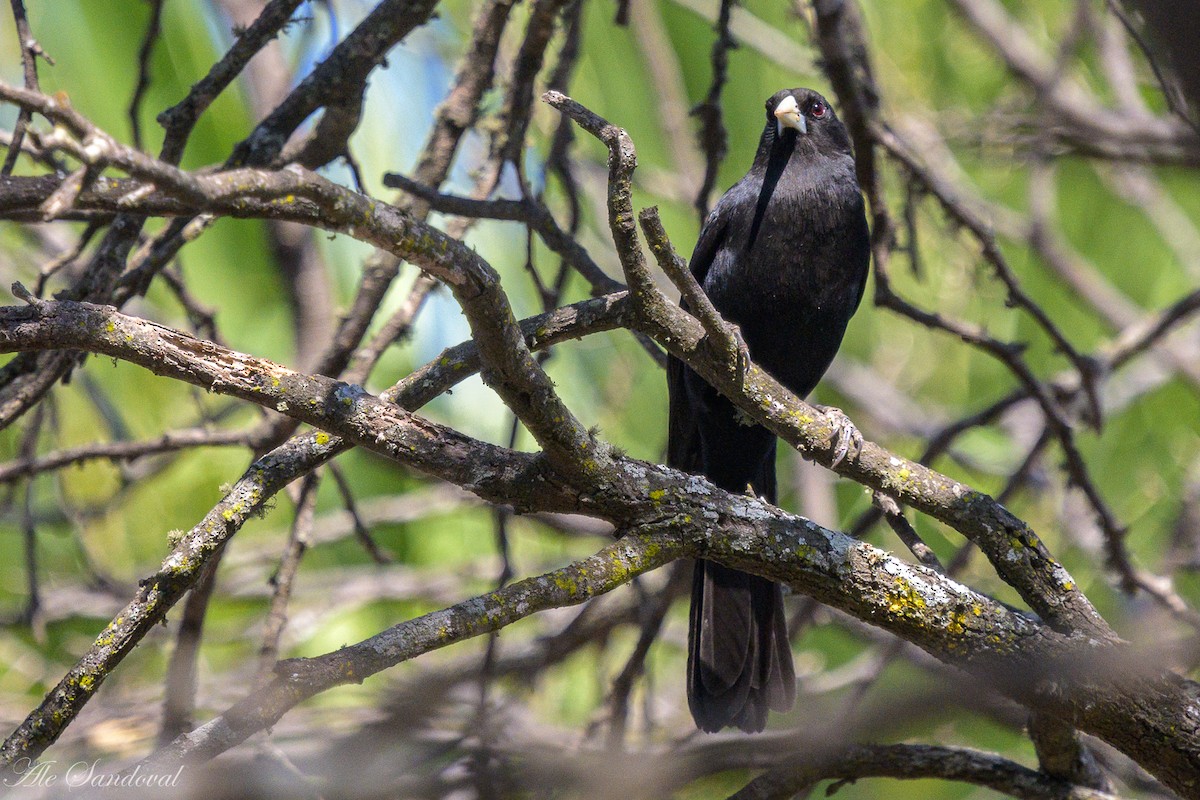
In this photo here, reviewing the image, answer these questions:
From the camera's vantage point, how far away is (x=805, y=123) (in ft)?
12.8

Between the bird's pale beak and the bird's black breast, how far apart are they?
0.29m

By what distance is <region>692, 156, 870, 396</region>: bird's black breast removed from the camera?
135 inches

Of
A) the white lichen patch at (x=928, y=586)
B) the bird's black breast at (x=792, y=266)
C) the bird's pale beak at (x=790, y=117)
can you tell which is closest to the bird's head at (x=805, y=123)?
the bird's pale beak at (x=790, y=117)

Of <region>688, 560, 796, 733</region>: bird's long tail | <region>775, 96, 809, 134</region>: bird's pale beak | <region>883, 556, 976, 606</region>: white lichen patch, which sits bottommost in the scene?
<region>883, 556, 976, 606</region>: white lichen patch

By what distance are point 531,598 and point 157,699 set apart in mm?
2331

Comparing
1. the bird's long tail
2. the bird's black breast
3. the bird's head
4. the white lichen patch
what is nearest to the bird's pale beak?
the bird's head

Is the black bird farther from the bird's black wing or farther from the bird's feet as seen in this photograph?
the bird's feet

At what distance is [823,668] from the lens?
5363mm

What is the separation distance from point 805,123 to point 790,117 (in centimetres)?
8

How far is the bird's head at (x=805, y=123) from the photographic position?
3.86 meters

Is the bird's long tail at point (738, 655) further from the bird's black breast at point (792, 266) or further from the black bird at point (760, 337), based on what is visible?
the bird's black breast at point (792, 266)

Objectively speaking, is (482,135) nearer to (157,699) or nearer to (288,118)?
(288,118)

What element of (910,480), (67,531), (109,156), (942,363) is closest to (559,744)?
(910,480)

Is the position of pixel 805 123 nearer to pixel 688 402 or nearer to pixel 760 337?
pixel 760 337
